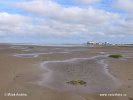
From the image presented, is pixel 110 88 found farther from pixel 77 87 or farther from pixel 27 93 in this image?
pixel 27 93

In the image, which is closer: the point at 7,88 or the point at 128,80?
the point at 7,88

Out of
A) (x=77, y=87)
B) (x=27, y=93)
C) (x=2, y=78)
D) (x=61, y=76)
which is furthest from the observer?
(x=61, y=76)

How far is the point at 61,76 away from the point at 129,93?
16.5 ft

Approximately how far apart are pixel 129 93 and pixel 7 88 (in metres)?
5.04

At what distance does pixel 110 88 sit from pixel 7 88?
454 cm

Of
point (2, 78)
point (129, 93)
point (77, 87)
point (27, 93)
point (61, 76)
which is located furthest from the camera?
point (61, 76)

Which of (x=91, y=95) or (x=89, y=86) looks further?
(x=89, y=86)

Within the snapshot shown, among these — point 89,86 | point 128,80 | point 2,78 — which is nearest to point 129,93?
point 89,86

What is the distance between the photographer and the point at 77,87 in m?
12.4

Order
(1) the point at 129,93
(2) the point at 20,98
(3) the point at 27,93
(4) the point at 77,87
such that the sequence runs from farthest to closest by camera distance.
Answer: (4) the point at 77,87
(1) the point at 129,93
(3) the point at 27,93
(2) the point at 20,98

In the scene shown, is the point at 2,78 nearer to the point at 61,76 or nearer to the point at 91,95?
the point at 61,76

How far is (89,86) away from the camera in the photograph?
12.8 metres

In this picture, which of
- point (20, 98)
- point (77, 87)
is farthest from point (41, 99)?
point (77, 87)

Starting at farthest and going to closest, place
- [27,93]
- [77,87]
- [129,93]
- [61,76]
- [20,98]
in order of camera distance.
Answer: [61,76] → [77,87] → [129,93] → [27,93] → [20,98]
